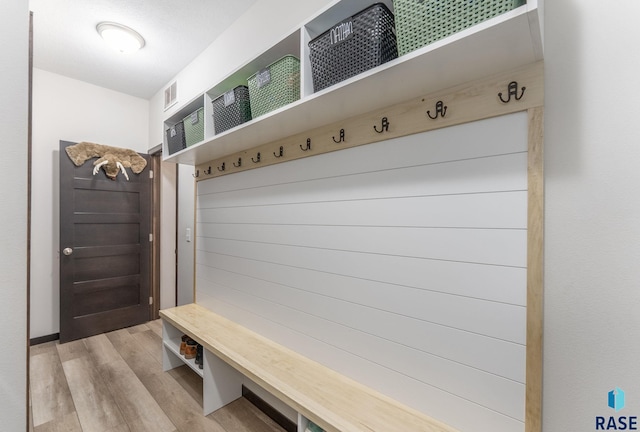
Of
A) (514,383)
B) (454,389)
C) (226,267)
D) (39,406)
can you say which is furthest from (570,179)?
A: (39,406)

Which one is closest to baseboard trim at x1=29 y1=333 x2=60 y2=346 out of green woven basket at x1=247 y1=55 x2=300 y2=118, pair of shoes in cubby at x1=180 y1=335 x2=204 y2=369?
pair of shoes in cubby at x1=180 y1=335 x2=204 y2=369

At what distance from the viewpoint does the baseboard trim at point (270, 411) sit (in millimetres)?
1806

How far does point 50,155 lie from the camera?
10.3 ft

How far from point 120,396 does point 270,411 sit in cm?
117

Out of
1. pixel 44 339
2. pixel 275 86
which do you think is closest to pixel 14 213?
pixel 275 86

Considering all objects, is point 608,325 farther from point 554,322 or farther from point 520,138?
point 520,138

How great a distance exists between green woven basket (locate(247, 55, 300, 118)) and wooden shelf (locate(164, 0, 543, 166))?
0.26 ft

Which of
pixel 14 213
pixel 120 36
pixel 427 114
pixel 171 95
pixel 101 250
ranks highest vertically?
pixel 120 36

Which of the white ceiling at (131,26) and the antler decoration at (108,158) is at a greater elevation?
the white ceiling at (131,26)

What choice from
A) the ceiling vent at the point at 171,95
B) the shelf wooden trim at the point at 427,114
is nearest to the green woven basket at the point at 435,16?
the shelf wooden trim at the point at 427,114

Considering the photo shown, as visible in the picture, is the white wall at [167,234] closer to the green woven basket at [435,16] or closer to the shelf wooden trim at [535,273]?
the green woven basket at [435,16]

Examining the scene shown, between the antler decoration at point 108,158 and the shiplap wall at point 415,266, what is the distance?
253cm

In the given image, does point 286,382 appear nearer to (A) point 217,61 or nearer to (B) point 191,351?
(B) point 191,351

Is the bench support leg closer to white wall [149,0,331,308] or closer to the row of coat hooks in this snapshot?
white wall [149,0,331,308]
